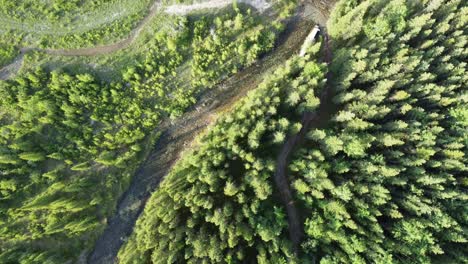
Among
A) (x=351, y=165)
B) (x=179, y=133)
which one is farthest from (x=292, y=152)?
(x=179, y=133)

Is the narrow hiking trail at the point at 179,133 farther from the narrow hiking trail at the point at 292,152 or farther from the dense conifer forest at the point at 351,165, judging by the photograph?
the narrow hiking trail at the point at 292,152

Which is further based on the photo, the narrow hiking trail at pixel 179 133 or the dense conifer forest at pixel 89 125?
the narrow hiking trail at pixel 179 133

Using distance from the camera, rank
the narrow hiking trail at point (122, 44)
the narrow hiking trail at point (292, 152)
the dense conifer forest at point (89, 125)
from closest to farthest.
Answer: the narrow hiking trail at point (292, 152)
the dense conifer forest at point (89, 125)
the narrow hiking trail at point (122, 44)

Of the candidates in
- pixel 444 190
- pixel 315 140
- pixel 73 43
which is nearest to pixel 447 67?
pixel 444 190

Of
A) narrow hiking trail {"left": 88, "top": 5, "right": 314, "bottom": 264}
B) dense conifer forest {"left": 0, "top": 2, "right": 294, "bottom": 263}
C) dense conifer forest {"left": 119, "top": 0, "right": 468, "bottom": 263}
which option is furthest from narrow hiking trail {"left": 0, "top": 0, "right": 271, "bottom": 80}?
dense conifer forest {"left": 119, "top": 0, "right": 468, "bottom": 263}

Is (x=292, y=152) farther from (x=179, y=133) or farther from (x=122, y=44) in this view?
(x=122, y=44)

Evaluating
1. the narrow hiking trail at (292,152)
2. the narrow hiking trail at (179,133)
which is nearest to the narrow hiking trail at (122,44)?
the narrow hiking trail at (179,133)
